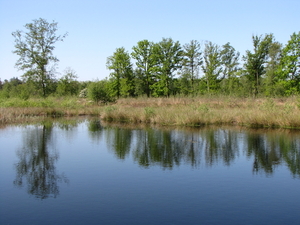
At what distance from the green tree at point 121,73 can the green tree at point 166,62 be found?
12.8 feet

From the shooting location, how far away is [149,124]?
18.8 m

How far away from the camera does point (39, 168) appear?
8953 millimetres

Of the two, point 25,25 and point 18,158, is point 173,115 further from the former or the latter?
point 25,25

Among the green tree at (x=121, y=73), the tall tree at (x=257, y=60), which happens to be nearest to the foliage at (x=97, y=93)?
the green tree at (x=121, y=73)

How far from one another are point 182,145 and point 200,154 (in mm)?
1537

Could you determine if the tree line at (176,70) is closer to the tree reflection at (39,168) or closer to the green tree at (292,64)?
the green tree at (292,64)

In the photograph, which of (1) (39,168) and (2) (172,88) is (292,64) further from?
(1) (39,168)

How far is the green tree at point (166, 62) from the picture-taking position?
41781 mm

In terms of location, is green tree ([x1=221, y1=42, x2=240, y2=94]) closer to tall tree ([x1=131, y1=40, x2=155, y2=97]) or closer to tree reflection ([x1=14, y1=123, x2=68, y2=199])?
tall tree ([x1=131, y1=40, x2=155, y2=97])

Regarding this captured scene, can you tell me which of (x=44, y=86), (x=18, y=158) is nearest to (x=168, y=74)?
(x=44, y=86)

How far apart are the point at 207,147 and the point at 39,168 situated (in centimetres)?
622

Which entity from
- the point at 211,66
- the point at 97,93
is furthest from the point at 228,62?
the point at 97,93

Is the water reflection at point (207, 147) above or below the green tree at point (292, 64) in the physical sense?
below

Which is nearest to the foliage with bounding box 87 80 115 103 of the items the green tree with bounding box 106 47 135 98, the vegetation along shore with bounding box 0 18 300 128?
the vegetation along shore with bounding box 0 18 300 128
